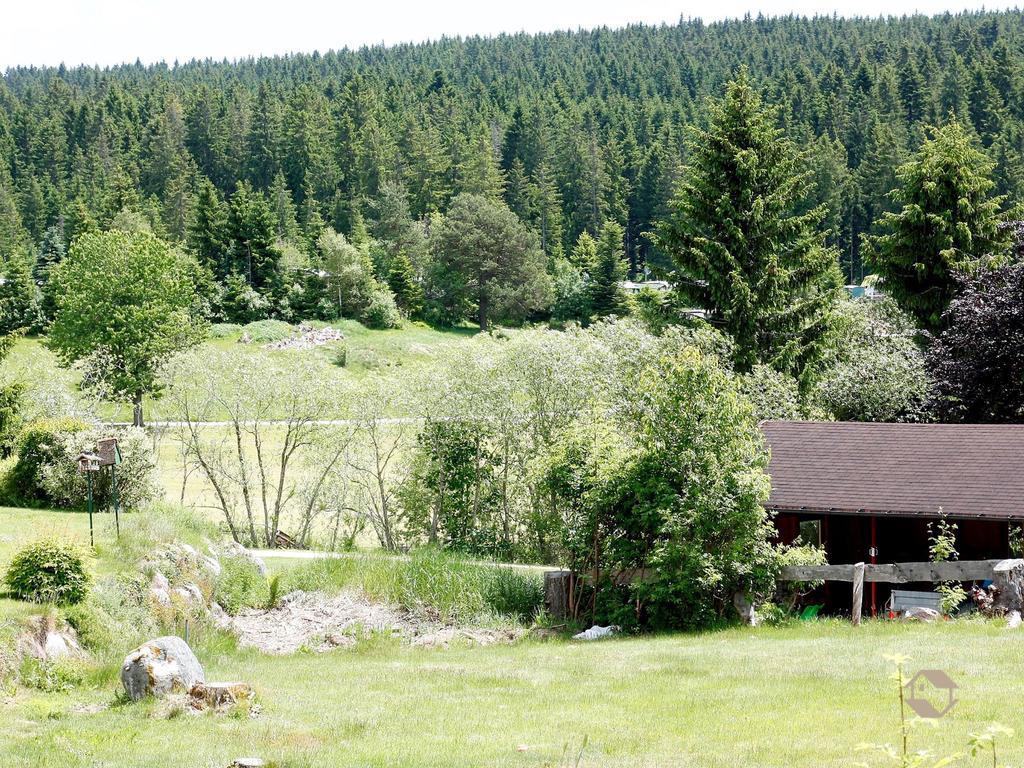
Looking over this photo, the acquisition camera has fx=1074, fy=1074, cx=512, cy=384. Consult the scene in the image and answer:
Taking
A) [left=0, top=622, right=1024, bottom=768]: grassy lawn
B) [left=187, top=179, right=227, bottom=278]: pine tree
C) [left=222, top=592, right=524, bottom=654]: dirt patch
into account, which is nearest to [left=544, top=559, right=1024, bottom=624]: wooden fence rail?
[left=0, top=622, right=1024, bottom=768]: grassy lawn

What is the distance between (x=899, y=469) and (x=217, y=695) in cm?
1374

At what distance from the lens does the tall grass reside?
2030 centimetres

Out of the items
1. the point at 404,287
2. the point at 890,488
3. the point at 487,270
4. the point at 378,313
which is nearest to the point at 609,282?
the point at 487,270

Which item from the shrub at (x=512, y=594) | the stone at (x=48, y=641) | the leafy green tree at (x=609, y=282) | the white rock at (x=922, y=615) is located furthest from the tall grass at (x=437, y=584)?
the leafy green tree at (x=609, y=282)

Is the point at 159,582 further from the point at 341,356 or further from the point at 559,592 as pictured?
the point at 341,356

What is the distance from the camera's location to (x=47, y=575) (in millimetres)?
15781

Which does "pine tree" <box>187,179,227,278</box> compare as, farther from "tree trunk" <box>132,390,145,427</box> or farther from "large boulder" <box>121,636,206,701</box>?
"large boulder" <box>121,636,206,701</box>

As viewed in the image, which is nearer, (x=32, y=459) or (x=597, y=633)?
(x=597, y=633)

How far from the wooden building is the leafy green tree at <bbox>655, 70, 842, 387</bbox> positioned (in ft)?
34.9

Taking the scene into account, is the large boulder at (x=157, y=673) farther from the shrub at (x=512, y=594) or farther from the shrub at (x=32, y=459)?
the shrub at (x=32, y=459)

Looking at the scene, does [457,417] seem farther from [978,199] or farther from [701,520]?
[978,199]

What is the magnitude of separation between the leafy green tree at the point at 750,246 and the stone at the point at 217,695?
77.0 feet

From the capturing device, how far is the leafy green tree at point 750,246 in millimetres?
33062

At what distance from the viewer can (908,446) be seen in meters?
21.3
